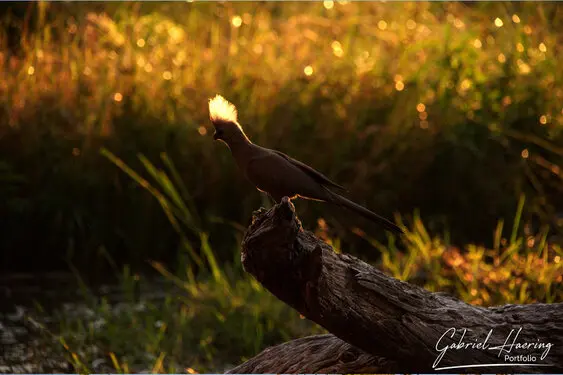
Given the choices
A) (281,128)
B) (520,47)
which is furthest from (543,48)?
(281,128)

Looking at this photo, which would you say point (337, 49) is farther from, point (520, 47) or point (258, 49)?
point (520, 47)

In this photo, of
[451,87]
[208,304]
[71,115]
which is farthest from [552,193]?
[71,115]

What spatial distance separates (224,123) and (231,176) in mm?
3745

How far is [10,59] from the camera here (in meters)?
8.76

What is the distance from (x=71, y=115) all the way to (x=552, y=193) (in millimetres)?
3780

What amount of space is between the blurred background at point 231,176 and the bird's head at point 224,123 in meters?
2.15

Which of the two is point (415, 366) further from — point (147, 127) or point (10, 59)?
point (10, 59)

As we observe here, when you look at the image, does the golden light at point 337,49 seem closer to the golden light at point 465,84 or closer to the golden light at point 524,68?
the golden light at point 465,84

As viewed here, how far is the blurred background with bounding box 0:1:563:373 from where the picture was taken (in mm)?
6000

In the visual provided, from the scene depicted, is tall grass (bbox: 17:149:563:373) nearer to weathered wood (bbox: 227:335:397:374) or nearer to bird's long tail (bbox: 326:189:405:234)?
weathered wood (bbox: 227:335:397:374)

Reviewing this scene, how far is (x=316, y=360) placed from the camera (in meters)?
4.02
